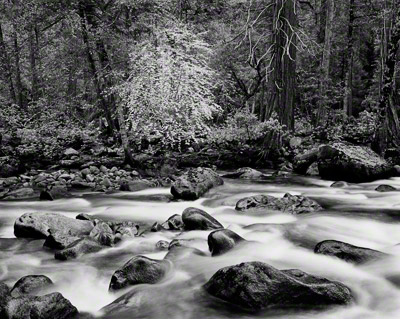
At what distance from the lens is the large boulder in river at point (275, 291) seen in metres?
3.69

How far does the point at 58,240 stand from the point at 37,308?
232 cm

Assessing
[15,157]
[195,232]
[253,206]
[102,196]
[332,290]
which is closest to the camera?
[332,290]

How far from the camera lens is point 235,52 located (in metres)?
17.2

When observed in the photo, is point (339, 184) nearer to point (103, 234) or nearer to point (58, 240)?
point (103, 234)

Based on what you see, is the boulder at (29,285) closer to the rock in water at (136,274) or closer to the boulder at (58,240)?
the rock in water at (136,274)

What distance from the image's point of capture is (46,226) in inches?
238

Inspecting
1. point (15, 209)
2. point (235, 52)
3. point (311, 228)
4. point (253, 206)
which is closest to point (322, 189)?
point (253, 206)

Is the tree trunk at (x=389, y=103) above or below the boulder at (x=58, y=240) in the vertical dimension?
above

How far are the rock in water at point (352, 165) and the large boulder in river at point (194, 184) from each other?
2.82 metres

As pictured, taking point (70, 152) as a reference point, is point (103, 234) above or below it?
below

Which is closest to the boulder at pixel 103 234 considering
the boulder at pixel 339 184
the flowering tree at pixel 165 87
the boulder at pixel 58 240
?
the boulder at pixel 58 240

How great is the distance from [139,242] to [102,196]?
3650mm

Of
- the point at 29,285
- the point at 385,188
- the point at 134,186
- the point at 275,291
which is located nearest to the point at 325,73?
the point at 385,188

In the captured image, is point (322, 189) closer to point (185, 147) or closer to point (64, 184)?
point (64, 184)
